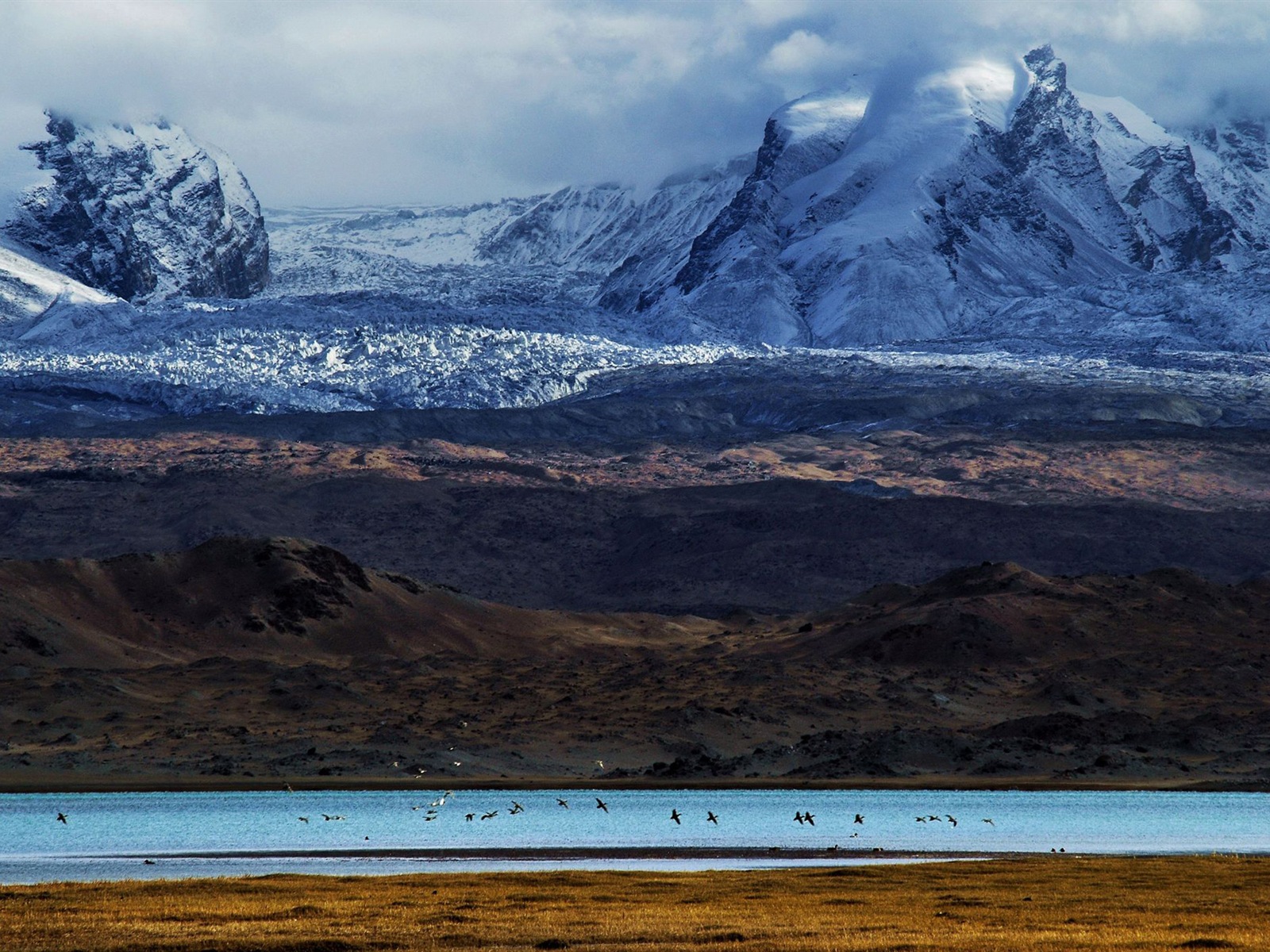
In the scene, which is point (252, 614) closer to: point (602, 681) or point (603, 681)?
point (602, 681)

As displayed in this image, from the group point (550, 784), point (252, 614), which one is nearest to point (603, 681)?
point (252, 614)

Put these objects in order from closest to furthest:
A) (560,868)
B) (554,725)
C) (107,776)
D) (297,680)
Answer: (560,868) → (107,776) → (554,725) → (297,680)

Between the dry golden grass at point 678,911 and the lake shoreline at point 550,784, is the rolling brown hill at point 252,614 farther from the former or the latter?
the dry golden grass at point 678,911

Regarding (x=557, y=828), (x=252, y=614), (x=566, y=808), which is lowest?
(x=252, y=614)

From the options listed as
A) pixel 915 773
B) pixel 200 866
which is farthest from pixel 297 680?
pixel 200 866

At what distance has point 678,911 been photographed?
43.8m

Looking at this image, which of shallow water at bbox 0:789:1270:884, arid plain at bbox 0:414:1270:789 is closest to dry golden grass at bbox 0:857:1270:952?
shallow water at bbox 0:789:1270:884

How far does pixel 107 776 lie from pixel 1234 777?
65.2m

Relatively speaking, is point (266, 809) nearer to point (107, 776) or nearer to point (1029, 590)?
point (107, 776)

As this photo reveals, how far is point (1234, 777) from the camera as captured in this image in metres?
113

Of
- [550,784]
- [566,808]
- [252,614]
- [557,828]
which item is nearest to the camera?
[557,828]

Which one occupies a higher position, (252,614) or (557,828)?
(557,828)

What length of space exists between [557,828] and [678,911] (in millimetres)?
37176

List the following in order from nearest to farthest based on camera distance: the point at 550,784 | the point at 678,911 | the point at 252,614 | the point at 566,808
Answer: the point at 678,911, the point at 566,808, the point at 550,784, the point at 252,614
